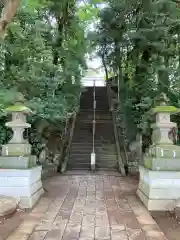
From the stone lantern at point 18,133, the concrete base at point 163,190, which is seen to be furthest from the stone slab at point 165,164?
the stone lantern at point 18,133

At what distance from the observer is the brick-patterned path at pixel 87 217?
13.7 ft

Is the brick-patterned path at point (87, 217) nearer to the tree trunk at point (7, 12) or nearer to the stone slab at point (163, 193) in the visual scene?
the stone slab at point (163, 193)

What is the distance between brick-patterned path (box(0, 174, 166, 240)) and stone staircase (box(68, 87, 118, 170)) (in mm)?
3545

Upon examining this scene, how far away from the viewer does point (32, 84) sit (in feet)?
29.1

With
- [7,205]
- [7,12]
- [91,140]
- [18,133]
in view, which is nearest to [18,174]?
[7,205]

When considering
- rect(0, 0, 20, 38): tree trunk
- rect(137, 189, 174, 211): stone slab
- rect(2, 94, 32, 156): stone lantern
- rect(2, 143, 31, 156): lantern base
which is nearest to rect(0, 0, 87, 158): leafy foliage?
rect(2, 94, 32, 156): stone lantern

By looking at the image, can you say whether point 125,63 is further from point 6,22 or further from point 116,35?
point 6,22

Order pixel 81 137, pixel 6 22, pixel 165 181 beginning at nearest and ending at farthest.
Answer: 1. pixel 6 22
2. pixel 165 181
3. pixel 81 137

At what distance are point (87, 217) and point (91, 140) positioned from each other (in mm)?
8607

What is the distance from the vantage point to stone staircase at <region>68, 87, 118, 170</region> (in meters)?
11.9

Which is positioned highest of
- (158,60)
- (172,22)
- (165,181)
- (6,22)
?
(172,22)

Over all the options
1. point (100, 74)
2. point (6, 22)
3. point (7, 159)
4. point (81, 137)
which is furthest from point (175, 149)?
point (100, 74)

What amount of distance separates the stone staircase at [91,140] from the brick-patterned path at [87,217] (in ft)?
11.6

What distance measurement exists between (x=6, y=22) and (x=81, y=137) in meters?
11.3
